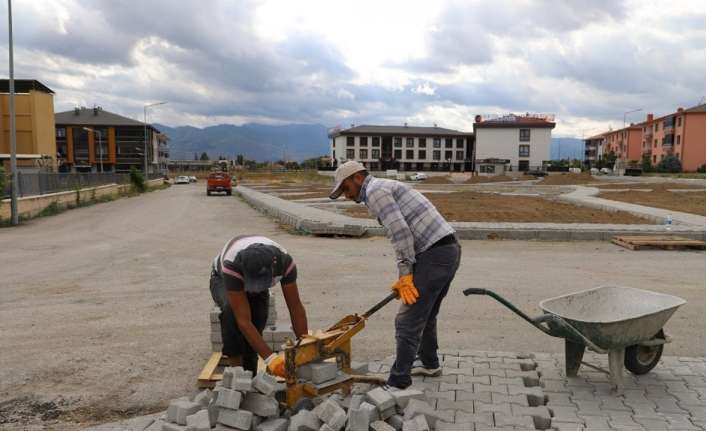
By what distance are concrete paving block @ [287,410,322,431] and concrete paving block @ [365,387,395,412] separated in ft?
1.11

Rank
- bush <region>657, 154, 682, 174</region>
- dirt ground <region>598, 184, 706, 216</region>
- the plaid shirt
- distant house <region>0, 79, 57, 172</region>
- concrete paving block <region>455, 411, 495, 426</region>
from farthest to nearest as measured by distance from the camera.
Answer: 1. bush <region>657, 154, 682, 174</region>
2. distant house <region>0, 79, 57, 172</region>
3. dirt ground <region>598, 184, 706, 216</region>
4. the plaid shirt
5. concrete paving block <region>455, 411, 495, 426</region>

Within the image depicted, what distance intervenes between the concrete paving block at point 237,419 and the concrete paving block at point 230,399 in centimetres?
3

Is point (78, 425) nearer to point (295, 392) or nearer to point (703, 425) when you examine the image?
point (295, 392)

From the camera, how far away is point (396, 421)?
3.26 meters

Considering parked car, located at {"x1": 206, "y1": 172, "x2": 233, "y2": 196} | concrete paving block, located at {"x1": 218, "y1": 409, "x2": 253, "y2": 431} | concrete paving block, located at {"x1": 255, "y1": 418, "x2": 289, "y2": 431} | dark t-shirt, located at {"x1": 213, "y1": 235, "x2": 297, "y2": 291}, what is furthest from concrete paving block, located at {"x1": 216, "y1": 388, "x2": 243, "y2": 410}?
parked car, located at {"x1": 206, "y1": 172, "x2": 233, "y2": 196}

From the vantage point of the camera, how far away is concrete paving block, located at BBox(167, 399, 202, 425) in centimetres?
322

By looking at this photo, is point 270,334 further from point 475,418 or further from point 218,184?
point 218,184

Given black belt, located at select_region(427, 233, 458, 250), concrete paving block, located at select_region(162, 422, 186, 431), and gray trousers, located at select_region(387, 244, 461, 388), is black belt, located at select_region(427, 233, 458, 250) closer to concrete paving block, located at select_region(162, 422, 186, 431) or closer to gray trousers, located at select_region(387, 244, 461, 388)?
gray trousers, located at select_region(387, 244, 461, 388)

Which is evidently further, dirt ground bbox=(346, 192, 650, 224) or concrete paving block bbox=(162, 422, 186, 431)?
dirt ground bbox=(346, 192, 650, 224)

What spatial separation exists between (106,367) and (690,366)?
502 centimetres

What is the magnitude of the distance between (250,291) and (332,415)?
0.92 meters

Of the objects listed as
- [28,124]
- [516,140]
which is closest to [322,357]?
[28,124]

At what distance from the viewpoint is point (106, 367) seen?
15.5ft

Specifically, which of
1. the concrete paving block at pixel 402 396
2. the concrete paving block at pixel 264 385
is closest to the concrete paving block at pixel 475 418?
the concrete paving block at pixel 402 396
